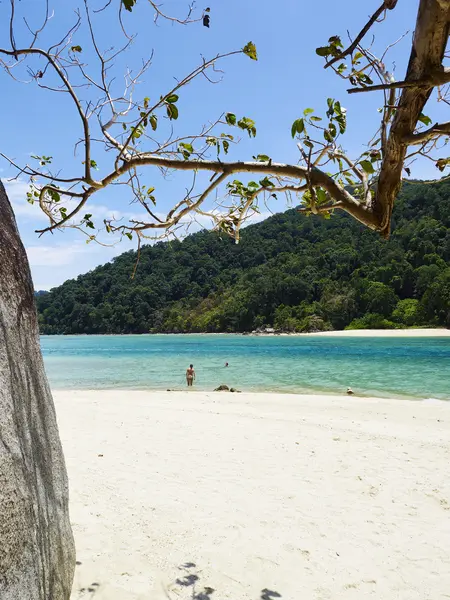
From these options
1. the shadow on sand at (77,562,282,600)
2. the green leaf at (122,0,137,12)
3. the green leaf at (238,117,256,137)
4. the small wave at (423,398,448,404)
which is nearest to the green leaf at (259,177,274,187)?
the green leaf at (238,117,256,137)

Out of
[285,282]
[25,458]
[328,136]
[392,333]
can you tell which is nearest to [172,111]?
[328,136]

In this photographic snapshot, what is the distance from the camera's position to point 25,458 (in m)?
1.85

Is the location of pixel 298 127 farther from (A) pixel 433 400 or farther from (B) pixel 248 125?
(A) pixel 433 400

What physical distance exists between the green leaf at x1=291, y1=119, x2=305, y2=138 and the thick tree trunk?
1435 millimetres

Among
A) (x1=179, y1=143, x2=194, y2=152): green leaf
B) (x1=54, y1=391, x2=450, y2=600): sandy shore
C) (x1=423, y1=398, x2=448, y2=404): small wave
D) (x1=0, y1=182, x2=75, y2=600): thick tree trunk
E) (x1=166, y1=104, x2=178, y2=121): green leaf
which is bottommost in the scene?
(x1=423, y1=398, x2=448, y2=404): small wave

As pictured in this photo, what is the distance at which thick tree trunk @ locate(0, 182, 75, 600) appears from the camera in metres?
1.67

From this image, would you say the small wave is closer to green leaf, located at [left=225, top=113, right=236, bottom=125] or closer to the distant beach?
green leaf, located at [left=225, top=113, right=236, bottom=125]

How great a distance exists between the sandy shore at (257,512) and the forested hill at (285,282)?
39.4 meters

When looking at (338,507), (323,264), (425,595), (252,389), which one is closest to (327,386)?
(252,389)

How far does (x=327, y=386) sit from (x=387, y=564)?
51.7 feet

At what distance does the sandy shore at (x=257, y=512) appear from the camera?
3.29 meters

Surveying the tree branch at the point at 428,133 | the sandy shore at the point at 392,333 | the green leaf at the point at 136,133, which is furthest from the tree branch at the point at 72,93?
the sandy shore at the point at 392,333

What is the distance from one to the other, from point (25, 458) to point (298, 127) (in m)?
1.97

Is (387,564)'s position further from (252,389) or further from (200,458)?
(252,389)
